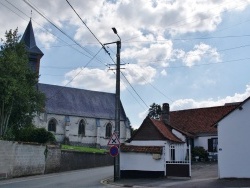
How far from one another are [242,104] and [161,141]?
14752 millimetres

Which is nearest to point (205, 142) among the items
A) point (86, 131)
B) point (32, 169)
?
point (32, 169)

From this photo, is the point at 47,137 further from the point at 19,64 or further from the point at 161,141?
the point at 161,141

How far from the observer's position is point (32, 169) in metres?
27.6

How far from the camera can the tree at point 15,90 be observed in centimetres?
2859

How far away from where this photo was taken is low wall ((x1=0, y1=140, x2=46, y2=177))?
24.7m

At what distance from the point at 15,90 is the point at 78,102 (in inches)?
1716

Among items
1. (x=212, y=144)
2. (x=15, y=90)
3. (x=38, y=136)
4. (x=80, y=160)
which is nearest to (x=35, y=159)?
(x=38, y=136)

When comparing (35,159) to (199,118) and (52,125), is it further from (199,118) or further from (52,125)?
(52,125)

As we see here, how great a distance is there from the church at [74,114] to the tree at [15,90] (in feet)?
93.2

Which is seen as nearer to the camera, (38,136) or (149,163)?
(149,163)

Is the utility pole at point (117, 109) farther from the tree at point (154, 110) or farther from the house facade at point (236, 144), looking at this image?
the tree at point (154, 110)

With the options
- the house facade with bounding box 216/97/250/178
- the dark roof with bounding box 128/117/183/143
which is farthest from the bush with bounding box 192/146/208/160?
the house facade with bounding box 216/97/250/178

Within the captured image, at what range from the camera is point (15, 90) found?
28.6m

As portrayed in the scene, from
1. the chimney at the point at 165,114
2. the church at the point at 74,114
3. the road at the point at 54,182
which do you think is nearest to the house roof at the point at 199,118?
the chimney at the point at 165,114
